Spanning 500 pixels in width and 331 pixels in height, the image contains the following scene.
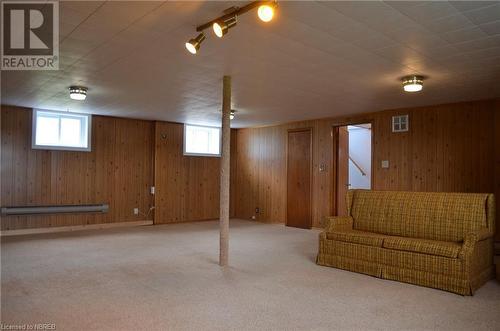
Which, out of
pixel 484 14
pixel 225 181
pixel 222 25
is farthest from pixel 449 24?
pixel 225 181

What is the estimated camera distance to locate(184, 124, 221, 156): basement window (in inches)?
340

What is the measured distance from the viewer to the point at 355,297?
3.31 meters

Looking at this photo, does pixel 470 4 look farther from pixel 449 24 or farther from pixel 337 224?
Answer: pixel 337 224

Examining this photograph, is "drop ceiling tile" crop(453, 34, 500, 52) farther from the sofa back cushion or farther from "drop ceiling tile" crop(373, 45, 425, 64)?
the sofa back cushion

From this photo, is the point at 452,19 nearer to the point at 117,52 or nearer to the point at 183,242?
the point at 117,52

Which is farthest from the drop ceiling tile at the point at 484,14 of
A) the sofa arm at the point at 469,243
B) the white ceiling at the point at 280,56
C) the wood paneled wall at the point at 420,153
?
the wood paneled wall at the point at 420,153

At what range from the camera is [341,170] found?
7543 millimetres

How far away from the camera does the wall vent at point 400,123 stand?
6.28 m

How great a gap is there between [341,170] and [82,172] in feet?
17.1

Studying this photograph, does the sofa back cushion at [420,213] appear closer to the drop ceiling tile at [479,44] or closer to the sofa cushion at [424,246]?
the sofa cushion at [424,246]

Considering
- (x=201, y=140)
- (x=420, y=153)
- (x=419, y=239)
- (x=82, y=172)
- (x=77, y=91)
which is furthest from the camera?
(x=201, y=140)

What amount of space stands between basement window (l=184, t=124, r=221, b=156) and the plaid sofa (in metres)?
4.87

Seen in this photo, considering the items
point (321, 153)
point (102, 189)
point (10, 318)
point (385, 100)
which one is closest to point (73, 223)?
point (102, 189)

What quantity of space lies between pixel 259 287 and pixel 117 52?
270 cm
